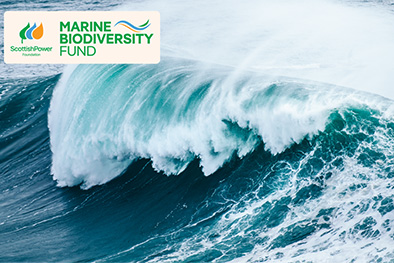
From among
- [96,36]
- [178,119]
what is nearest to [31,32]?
[96,36]

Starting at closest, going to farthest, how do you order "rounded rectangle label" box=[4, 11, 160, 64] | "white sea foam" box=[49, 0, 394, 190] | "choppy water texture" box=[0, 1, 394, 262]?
"choppy water texture" box=[0, 1, 394, 262] → "white sea foam" box=[49, 0, 394, 190] → "rounded rectangle label" box=[4, 11, 160, 64]

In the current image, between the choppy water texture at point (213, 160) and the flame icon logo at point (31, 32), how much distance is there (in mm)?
1741

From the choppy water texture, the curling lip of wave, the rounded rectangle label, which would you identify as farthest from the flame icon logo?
the curling lip of wave

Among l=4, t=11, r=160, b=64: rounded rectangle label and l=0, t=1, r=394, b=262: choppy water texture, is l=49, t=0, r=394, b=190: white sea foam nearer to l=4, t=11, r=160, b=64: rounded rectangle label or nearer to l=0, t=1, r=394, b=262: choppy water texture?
l=0, t=1, r=394, b=262: choppy water texture

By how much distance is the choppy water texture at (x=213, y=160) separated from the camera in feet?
33.4

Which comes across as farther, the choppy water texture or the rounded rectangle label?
the rounded rectangle label

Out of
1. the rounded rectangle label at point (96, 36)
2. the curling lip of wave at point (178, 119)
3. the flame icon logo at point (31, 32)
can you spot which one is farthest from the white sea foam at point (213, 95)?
the flame icon logo at point (31, 32)

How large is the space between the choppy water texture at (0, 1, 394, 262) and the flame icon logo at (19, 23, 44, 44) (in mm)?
1741

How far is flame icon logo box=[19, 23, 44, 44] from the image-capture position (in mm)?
16016

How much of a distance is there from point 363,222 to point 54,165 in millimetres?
8406

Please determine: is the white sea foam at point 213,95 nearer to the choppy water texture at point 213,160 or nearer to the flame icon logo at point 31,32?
the choppy water texture at point 213,160

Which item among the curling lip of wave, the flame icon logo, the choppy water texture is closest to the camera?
the choppy water texture

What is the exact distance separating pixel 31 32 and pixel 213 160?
7.52 meters

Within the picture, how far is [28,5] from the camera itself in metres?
26.2
